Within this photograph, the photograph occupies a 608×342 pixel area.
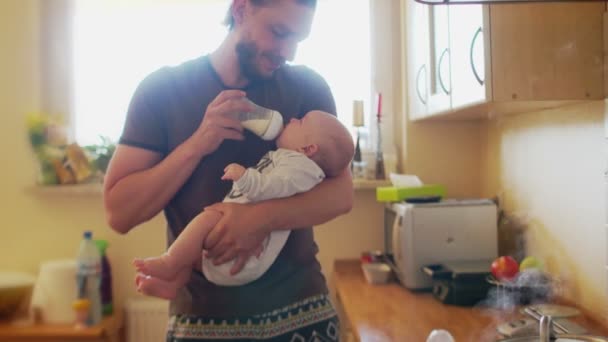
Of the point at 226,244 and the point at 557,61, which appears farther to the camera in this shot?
the point at 557,61

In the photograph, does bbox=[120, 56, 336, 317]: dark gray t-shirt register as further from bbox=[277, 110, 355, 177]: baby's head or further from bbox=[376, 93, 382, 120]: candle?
bbox=[376, 93, 382, 120]: candle

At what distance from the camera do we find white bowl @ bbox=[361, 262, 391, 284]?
1.43 m

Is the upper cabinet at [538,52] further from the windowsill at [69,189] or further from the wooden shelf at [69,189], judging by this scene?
the windowsill at [69,189]

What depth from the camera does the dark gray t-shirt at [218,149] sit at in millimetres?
660

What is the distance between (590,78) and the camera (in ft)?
3.24

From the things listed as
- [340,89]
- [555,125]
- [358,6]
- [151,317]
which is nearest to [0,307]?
[151,317]

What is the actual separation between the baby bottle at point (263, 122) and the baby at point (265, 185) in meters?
0.01

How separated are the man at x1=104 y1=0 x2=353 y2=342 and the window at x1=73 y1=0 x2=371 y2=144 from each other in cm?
20

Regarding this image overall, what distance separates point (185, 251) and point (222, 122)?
0.53 ft

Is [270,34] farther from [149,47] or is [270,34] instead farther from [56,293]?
[56,293]

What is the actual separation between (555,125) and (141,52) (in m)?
0.99

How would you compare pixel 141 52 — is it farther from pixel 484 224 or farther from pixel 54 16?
pixel 484 224

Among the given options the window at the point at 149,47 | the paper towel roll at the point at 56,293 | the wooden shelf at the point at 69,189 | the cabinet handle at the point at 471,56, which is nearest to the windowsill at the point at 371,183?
the wooden shelf at the point at 69,189

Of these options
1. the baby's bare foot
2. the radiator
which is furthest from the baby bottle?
the radiator
